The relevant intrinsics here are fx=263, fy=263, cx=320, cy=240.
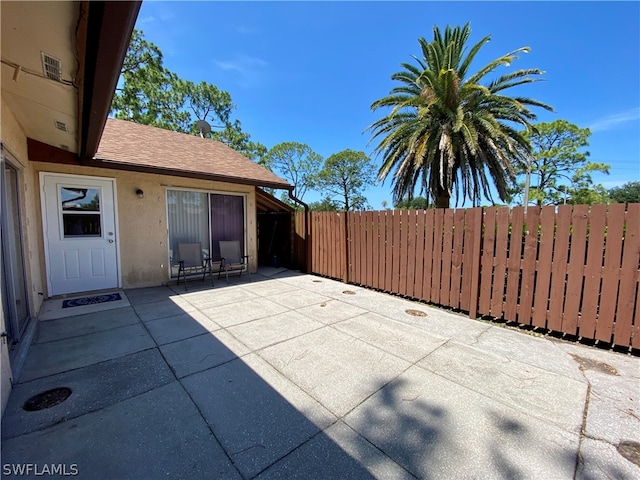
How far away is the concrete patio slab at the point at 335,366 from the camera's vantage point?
88.2 inches

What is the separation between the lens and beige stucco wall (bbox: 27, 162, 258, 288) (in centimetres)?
544

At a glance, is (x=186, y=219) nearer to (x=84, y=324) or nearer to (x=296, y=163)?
(x=84, y=324)

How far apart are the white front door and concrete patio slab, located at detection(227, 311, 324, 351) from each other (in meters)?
3.63

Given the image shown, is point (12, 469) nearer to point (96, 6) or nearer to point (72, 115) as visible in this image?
point (96, 6)

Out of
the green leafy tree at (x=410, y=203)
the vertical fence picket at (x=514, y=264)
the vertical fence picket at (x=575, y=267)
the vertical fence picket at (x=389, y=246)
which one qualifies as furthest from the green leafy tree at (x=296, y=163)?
the vertical fence picket at (x=575, y=267)

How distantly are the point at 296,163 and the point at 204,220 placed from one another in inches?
883

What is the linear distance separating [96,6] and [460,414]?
3.57 m

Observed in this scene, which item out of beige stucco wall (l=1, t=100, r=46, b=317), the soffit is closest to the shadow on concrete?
beige stucco wall (l=1, t=100, r=46, b=317)

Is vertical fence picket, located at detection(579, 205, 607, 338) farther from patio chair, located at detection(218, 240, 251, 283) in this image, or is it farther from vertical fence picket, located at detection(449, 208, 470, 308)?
patio chair, located at detection(218, 240, 251, 283)

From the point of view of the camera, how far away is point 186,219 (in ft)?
20.9

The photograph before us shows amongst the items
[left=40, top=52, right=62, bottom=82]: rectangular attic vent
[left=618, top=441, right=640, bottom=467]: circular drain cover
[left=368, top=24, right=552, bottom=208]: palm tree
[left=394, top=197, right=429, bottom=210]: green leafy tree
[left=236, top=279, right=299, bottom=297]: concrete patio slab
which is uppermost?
[left=368, top=24, right=552, bottom=208]: palm tree

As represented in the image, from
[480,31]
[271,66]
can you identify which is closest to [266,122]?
[271,66]

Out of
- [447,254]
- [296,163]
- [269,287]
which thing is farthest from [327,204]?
[447,254]

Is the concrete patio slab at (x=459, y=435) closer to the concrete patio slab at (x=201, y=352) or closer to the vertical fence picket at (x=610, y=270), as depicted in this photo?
the concrete patio slab at (x=201, y=352)
